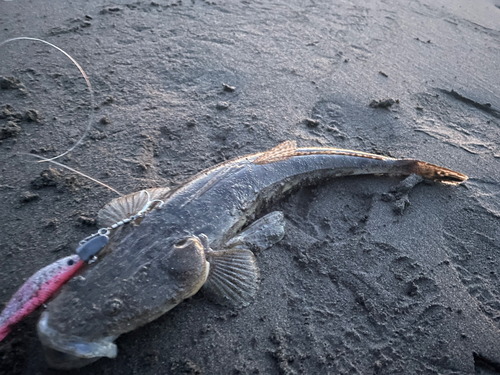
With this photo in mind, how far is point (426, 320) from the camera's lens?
257 cm

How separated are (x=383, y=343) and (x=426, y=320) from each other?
1.55ft

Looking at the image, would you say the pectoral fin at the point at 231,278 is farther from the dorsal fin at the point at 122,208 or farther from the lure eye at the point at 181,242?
the dorsal fin at the point at 122,208

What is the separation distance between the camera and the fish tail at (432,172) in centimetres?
384

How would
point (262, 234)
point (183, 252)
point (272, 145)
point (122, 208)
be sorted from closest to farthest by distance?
1. point (183, 252)
2. point (122, 208)
3. point (262, 234)
4. point (272, 145)

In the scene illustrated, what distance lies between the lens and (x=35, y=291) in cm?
196

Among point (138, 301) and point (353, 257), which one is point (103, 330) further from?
point (353, 257)

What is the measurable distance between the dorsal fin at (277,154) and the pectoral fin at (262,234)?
0.58 meters

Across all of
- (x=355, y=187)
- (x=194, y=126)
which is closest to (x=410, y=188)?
(x=355, y=187)

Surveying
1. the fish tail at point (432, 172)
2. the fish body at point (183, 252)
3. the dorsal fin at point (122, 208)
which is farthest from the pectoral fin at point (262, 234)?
the fish tail at point (432, 172)

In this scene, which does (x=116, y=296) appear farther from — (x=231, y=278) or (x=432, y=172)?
(x=432, y=172)

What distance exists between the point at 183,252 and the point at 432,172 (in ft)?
10.7

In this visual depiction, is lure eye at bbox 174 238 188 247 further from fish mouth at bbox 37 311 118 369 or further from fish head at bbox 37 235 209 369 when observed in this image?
fish mouth at bbox 37 311 118 369

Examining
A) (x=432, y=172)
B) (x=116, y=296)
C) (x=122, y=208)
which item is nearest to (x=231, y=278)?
(x=116, y=296)

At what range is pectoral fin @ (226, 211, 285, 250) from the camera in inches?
112
